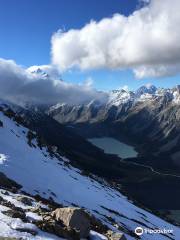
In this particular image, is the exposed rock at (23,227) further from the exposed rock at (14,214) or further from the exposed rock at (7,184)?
the exposed rock at (7,184)

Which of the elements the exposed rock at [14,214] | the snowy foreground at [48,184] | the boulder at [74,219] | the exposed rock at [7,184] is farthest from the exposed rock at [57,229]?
the snowy foreground at [48,184]

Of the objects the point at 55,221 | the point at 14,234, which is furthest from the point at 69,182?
the point at 14,234

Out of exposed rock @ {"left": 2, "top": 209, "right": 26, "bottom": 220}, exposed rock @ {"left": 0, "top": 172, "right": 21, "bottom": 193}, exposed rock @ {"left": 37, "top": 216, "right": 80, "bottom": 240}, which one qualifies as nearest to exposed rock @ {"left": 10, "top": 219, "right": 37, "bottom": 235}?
exposed rock @ {"left": 37, "top": 216, "right": 80, "bottom": 240}

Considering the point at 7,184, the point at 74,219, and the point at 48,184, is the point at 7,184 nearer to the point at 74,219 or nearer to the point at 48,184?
the point at 48,184

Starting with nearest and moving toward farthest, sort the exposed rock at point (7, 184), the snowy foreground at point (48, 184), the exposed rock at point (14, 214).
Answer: the exposed rock at point (14, 214) < the exposed rock at point (7, 184) < the snowy foreground at point (48, 184)

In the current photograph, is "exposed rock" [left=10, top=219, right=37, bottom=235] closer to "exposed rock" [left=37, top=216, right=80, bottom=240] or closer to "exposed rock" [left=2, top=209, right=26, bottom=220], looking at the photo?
"exposed rock" [left=37, top=216, right=80, bottom=240]

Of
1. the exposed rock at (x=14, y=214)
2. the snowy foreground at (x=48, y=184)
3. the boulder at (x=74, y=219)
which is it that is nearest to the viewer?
the exposed rock at (x=14, y=214)

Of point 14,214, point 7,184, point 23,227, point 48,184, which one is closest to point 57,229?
point 23,227

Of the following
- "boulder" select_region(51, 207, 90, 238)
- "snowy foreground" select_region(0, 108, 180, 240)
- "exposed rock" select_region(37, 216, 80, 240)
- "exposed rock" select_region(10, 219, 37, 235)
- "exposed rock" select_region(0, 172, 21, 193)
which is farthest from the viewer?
"snowy foreground" select_region(0, 108, 180, 240)

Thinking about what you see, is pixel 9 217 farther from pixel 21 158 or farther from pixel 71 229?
pixel 21 158
